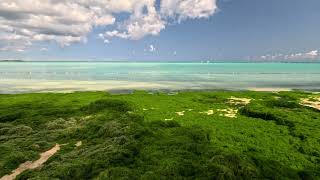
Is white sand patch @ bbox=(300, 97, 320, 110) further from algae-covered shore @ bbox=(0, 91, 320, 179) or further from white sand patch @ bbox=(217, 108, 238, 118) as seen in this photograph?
white sand patch @ bbox=(217, 108, 238, 118)

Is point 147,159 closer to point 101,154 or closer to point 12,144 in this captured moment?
point 101,154

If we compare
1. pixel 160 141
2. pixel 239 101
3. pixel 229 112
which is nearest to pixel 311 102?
pixel 239 101

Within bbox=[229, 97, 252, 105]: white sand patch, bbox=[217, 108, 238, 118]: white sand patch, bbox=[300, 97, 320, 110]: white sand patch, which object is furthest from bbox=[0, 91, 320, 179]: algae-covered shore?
bbox=[300, 97, 320, 110]: white sand patch

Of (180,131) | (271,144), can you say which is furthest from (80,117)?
(271,144)

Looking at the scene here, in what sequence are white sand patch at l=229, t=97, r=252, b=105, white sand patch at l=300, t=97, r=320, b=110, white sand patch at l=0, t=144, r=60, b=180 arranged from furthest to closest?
1. white sand patch at l=229, t=97, r=252, b=105
2. white sand patch at l=300, t=97, r=320, b=110
3. white sand patch at l=0, t=144, r=60, b=180

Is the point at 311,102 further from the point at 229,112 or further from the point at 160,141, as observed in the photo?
the point at 160,141

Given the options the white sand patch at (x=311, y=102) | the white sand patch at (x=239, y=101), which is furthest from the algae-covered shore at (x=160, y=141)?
the white sand patch at (x=311, y=102)
